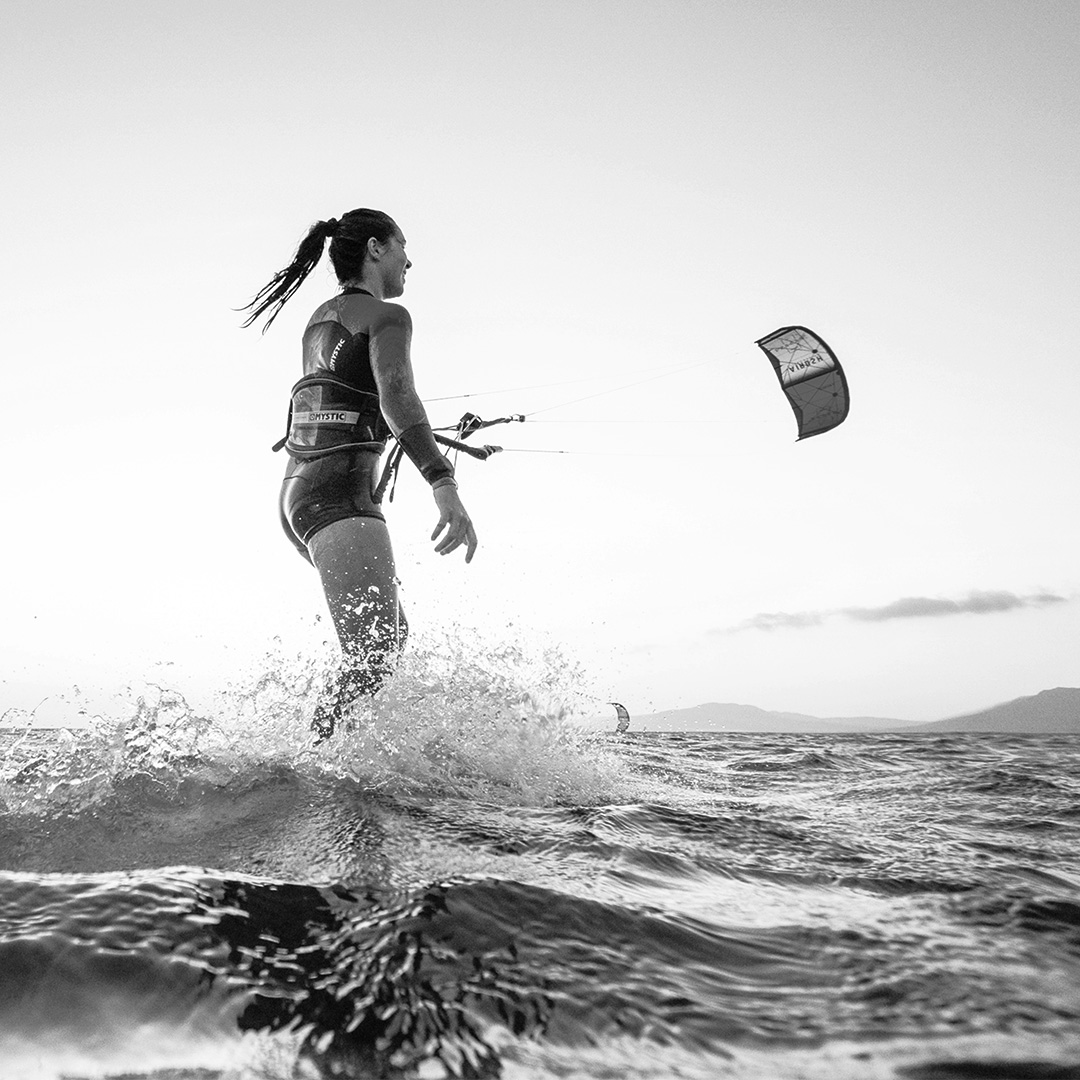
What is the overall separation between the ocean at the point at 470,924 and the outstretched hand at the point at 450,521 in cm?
78

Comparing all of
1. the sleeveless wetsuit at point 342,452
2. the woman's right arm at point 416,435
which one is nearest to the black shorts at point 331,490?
the sleeveless wetsuit at point 342,452

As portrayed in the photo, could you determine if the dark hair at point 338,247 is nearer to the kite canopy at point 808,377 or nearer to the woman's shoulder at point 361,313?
the woman's shoulder at point 361,313

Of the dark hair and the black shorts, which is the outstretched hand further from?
the dark hair

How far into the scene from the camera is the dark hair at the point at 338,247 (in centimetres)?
403

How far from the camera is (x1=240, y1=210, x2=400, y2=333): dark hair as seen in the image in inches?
159

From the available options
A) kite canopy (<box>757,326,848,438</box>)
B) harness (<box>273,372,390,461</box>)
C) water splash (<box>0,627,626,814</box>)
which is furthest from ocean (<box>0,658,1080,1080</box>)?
kite canopy (<box>757,326,848,438</box>)

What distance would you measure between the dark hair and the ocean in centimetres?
235

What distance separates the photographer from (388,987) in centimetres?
122

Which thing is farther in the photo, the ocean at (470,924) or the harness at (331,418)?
the harness at (331,418)

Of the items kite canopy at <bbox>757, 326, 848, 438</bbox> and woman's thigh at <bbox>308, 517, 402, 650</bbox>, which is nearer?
woman's thigh at <bbox>308, 517, 402, 650</bbox>

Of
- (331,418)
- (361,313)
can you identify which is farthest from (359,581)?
(361,313)

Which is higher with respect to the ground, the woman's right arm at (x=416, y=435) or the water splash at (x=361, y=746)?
the woman's right arm at (x=416, y=435)

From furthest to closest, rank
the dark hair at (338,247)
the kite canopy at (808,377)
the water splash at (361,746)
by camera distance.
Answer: the kite canopy at (808,377) → the dark hair at (338,247) → the water splash at (361,746)

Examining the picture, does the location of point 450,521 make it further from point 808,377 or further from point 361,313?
point 808,377
